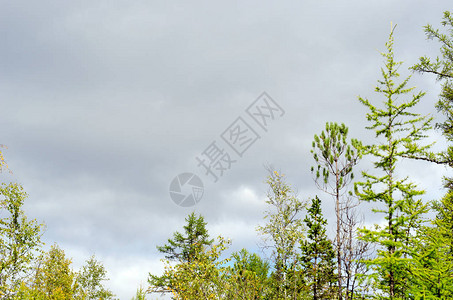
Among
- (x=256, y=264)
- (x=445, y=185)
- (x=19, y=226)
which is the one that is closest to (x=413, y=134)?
(x=445, y=185)

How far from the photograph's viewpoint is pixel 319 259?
26734mm

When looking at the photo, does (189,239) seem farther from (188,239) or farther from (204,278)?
(204,278)

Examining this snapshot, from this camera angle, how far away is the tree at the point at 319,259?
23.0 m

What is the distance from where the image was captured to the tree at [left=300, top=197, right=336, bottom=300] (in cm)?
2297

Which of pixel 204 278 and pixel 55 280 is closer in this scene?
pixel 204 278

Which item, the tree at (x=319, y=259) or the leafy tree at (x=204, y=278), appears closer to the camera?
the leafy tree at (x=204, y=278)

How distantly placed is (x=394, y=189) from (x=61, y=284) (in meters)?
23.9

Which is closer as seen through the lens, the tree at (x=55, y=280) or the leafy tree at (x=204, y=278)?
the leafy tree at (x=204, y=278)

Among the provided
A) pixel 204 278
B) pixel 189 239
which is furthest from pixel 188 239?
pixel 204 278

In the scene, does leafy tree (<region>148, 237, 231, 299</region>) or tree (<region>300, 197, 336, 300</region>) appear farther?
tree (<region>300, 197, 336, 300</region>)

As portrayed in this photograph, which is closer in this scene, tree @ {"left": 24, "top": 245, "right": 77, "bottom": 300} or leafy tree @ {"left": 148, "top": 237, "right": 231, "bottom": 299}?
leafy tree @ {"left": 148, "top": 237, "right": 231, "bottom": 299}

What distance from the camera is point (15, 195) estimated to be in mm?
21922

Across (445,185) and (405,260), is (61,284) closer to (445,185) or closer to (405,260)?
(405,260)

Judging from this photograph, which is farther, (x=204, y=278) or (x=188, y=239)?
(x=188, y=239)
